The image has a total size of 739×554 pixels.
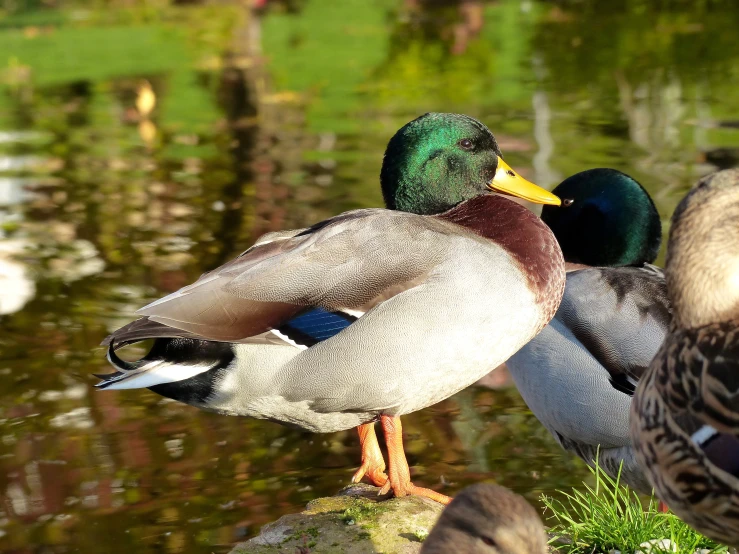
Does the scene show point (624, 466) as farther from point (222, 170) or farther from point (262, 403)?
point (222, 170)

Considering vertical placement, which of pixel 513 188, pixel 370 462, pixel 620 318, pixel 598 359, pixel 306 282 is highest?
pixel 513 188

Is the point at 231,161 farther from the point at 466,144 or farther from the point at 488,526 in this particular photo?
the point at 488,526

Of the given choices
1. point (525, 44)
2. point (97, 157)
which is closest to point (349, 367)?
point (97, 157)

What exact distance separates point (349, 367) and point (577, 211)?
1436 mm

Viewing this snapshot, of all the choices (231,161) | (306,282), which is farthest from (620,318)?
(231,161)

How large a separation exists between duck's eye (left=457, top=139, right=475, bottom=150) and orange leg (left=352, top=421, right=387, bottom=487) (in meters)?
1.02

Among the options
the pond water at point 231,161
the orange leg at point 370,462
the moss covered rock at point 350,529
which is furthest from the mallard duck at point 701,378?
the pond water at point 231,161

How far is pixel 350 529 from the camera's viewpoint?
3475 mm

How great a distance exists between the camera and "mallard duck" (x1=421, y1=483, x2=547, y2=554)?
255 cm

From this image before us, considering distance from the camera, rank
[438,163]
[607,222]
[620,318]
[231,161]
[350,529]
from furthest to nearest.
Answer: [231,161], [607,222], [438,163], [620,318], [350,529]

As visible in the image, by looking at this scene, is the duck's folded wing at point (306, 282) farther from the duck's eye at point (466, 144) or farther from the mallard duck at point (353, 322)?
the duck's eye at point (466, 144)

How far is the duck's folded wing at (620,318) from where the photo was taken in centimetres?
395

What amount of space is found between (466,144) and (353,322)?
0.89 m

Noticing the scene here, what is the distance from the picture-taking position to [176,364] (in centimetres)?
370
